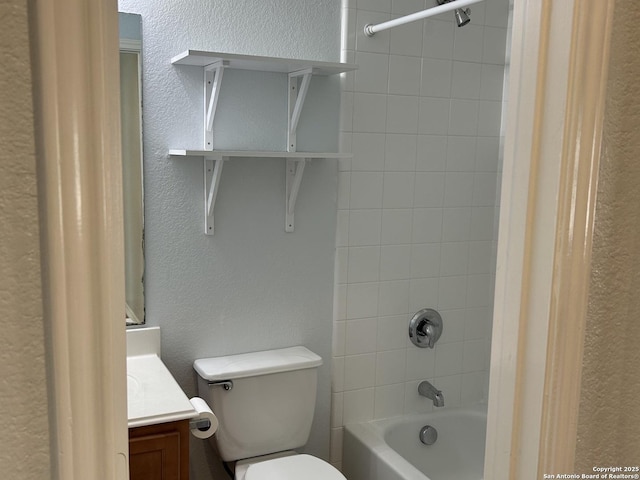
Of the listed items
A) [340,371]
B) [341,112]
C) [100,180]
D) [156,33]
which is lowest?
[340,371]

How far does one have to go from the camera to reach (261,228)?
227cm

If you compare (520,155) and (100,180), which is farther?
(520,155)

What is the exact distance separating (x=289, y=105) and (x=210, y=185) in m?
0.39

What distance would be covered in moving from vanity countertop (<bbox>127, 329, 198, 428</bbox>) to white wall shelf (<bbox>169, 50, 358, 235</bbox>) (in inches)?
18.0

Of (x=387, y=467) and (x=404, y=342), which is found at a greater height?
(x=404, y=342)

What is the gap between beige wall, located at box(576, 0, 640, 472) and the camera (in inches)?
29.9

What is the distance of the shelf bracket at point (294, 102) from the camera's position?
84.9 inches

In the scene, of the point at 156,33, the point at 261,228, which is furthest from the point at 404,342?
the point at 156,33

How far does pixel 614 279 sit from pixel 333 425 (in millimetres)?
1857

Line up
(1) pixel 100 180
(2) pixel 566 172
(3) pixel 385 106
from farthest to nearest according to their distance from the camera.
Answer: (3) pixel 385 106
(2) pixel 566 172
(1) pixel 100 180

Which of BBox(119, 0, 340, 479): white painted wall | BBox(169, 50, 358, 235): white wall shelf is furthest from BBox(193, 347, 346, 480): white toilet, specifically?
BBox(169, 50, 358, 235): white wall shelf

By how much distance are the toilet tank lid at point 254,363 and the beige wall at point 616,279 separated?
4.74 feet

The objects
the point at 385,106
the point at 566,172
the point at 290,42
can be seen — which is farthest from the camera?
the point at 385,106

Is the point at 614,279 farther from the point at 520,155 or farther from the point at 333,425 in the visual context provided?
the point at 333,425
